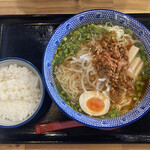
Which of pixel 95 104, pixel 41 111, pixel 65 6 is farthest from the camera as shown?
pixel 65 6

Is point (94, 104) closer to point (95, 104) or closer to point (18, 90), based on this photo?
point (95, 104)

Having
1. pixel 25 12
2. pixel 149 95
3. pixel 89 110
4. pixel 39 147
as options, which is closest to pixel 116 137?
pixel 89 110

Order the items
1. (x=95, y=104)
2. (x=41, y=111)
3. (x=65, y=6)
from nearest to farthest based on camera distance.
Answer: (x=95, y=104) → (x=41, y=111) → (x=65, y=6)

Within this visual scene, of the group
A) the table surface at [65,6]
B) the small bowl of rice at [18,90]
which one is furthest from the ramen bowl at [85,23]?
the table surface at [65,6]

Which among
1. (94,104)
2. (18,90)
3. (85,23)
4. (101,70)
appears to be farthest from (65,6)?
(94,104)

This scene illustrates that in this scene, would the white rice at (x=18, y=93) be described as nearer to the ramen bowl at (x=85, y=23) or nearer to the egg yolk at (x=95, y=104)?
the ramen bowl at (x=85, y=23)

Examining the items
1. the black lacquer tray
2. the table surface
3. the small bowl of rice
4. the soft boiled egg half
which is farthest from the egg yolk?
the table surface
